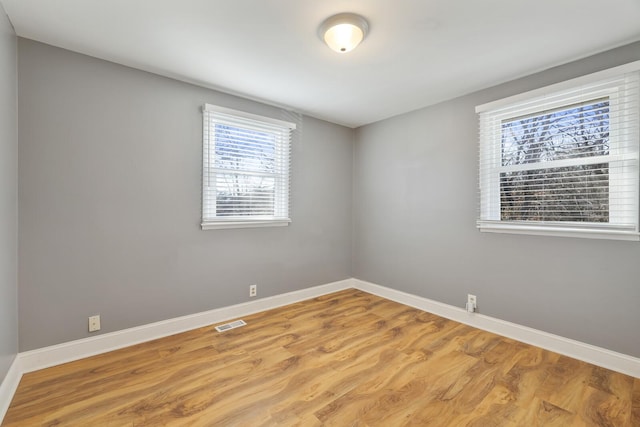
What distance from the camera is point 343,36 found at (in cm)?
193

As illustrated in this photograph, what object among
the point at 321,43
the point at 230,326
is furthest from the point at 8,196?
the point at 321,43

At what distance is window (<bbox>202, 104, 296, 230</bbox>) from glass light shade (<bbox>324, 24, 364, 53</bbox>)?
145 cm

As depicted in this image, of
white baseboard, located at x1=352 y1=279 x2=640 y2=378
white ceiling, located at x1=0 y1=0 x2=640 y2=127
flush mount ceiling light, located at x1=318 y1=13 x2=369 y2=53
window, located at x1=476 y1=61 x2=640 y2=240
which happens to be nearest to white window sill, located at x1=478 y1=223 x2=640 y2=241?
window, located at x1=476 y1=61 x2=640 y2=240

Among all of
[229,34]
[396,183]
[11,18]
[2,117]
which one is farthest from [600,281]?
[11,18]

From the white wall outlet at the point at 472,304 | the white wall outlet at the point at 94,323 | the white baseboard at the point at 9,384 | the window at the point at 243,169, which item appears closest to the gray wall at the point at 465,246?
the white wall outlet at the point at 472,304

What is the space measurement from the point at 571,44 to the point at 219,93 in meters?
3.05

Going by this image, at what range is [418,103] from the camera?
131 inches

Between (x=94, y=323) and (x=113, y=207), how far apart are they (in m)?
0.95

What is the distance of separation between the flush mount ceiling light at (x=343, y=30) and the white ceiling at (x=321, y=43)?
54 millimetres

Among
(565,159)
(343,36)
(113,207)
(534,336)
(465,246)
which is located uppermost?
(343,36)

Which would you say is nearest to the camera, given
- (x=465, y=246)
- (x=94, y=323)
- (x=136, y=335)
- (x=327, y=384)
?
(x=327, y=384)

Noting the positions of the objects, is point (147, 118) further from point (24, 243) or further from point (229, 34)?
point (24, 243)

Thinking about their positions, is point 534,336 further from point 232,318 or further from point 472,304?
point 232,318

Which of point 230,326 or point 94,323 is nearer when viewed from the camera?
point 94,323
